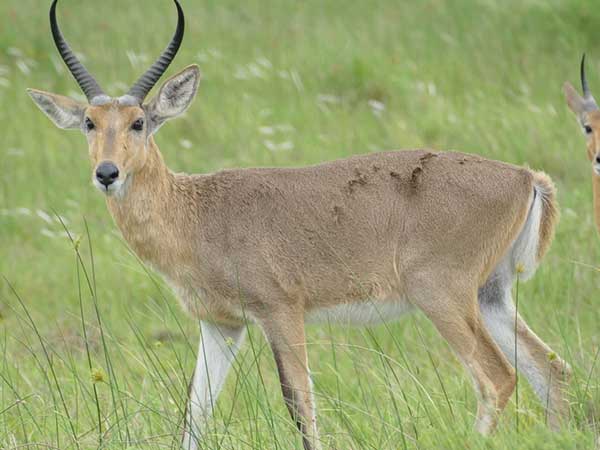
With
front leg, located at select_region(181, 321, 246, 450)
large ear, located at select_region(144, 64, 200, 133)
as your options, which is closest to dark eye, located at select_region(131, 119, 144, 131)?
large ear, located at select_region(144, 64, 200, 133)

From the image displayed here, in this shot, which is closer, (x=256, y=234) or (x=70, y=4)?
(x=256, y=234)

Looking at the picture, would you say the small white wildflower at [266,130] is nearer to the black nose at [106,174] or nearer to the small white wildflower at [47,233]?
the small white wildflower at [47,233]

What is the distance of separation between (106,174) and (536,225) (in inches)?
86.4

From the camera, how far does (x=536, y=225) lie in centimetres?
695

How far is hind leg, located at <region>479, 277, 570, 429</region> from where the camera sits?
6470 millimetres

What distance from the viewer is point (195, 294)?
6.57m

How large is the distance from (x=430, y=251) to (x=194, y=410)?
1.41 meters

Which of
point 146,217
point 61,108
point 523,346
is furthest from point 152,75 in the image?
point 523,346

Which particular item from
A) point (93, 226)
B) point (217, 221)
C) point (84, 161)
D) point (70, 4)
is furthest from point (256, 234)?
point (70, 4)

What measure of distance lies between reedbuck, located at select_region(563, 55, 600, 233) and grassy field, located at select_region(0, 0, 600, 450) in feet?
1.67

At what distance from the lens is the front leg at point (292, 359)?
633 centimetres

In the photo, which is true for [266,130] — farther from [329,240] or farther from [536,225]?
[536,225]

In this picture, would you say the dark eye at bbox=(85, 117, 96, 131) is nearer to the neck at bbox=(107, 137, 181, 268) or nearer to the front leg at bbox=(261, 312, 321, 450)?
the neck at bbox=(107, 137, 181, 268)

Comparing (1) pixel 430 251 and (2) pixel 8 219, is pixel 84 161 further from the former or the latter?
(1) pixel 430 251
